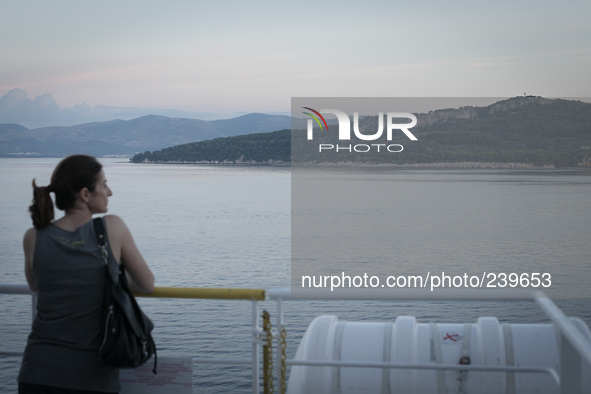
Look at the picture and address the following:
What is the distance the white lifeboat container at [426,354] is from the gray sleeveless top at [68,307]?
1229 mm

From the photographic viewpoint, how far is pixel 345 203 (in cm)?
5631

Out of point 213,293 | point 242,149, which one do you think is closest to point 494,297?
point 213,293

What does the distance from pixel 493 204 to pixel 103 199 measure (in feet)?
196

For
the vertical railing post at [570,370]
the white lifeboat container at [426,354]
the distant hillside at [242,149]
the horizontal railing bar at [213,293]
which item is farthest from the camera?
the distant hillside at [242,149]

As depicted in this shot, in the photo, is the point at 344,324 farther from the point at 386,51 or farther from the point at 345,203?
the point at 386,51

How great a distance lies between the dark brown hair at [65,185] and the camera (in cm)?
173

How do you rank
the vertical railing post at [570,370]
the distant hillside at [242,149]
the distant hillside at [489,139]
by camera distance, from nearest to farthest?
the vertical railing post at [570,370]
the distant hillside at [489,139]
the distant hillside at [242,149]

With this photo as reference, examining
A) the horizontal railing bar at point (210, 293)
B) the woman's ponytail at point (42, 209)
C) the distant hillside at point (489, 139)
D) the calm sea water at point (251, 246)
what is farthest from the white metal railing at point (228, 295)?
the distant hillside at point (489, 139)

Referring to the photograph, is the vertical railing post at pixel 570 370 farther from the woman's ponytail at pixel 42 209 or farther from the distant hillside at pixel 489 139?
the distant hillside at pixel 489 139

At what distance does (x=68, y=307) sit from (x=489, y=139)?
7652 centimetres

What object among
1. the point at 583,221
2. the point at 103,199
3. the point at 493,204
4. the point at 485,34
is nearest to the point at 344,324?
the point at 103,199

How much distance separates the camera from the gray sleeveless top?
1.69 meters

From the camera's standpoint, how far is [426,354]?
9.21 feet

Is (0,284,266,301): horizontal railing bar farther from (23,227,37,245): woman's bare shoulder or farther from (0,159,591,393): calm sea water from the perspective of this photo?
(0,159,591,393): calm sea water
